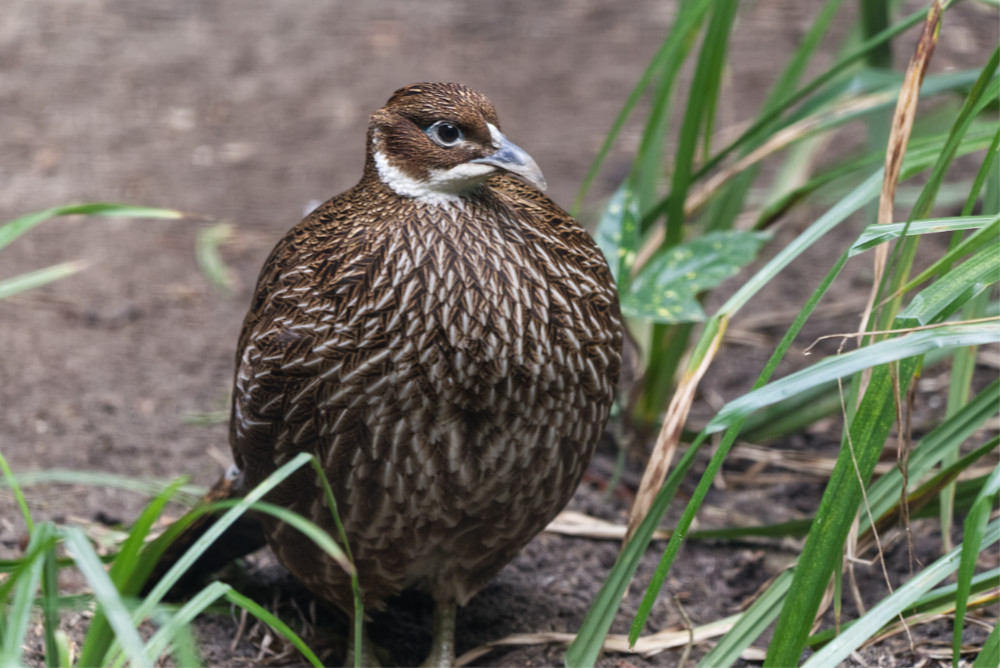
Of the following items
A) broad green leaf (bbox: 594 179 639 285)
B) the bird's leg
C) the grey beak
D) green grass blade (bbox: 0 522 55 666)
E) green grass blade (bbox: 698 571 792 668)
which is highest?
the grey beak

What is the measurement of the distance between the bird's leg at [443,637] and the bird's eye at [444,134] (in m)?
1.07

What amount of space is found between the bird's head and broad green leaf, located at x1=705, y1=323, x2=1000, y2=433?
26.5 inches

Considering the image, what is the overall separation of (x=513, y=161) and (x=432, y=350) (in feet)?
1.25

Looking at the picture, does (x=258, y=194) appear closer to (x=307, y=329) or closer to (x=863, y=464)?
(x=307, y=329)

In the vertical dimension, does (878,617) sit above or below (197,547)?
below

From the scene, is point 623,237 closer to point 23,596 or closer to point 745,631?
point 745,631

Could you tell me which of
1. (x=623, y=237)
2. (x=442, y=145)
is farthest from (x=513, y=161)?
(x=623, y=237)

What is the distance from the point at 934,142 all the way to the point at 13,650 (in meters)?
2.00

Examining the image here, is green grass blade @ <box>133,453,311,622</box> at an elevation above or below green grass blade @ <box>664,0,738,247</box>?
below

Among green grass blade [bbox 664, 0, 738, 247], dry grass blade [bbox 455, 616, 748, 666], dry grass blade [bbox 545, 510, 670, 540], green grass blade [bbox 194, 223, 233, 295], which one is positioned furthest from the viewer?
green grass blade [bbox 194, 223, 233, 295]

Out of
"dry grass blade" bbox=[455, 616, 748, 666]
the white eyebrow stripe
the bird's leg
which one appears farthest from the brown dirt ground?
the white eyebrow stripe

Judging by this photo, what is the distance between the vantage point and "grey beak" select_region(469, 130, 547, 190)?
2111 mm

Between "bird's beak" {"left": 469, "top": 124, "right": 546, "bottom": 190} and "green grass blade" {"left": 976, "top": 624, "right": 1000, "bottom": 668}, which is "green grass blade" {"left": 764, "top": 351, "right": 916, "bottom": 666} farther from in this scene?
"bird's beak" {"left": 469, "top": 124, "right": 546, "bottom": 190}

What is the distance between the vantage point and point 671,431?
7.32 ft
